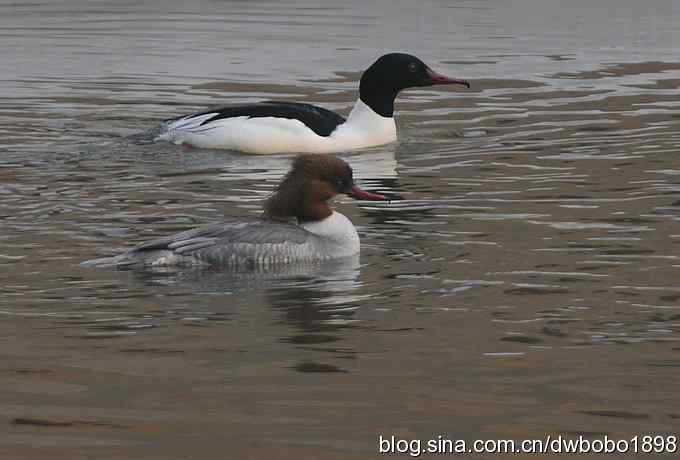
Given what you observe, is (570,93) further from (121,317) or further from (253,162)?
(121,317)

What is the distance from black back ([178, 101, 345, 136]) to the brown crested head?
436 cm

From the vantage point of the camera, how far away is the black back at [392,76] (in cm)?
1520

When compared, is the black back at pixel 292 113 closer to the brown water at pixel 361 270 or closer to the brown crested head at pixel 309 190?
the brown water at pixel 361 270

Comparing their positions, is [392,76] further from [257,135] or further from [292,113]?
[257,135]

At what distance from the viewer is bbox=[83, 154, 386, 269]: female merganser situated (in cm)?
922

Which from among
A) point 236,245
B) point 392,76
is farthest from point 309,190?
point 392,76

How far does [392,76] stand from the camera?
602 inches

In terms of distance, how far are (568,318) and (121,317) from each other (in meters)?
2.10

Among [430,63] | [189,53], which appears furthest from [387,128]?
[189,53]

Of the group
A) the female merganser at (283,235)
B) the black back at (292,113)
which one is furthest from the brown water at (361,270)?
the black back at (292,113)

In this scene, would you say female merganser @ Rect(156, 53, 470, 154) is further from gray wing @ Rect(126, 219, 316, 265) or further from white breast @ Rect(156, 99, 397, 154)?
gray wing @ Rect(126, 219, 316, 265)

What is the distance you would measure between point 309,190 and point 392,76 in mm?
5600

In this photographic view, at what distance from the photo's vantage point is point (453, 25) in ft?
71.1

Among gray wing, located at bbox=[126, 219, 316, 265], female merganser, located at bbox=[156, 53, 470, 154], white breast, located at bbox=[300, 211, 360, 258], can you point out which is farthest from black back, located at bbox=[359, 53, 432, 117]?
gray wing, located at bbox=[126, 219, 316, 265]
